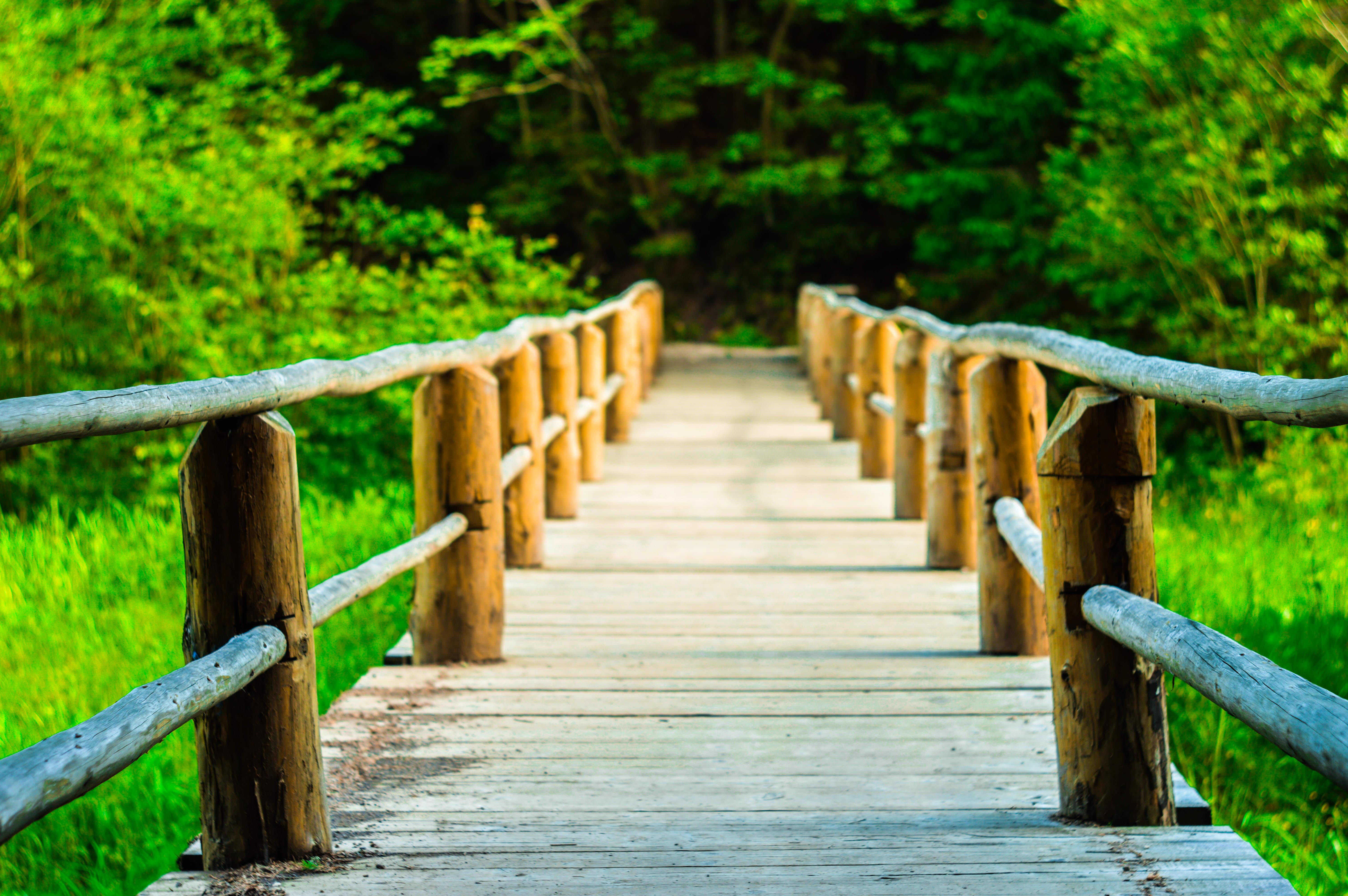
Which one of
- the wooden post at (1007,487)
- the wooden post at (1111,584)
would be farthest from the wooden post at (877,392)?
the wooden post at (1111,584)

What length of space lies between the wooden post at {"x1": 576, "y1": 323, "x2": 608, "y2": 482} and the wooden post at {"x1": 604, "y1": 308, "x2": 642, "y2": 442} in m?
1.42

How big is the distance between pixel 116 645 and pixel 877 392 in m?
4.48

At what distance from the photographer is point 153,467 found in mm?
8289

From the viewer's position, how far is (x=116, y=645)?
477cm

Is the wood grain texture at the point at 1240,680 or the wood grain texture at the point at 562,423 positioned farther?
the wood grain texture at the point at 562,423

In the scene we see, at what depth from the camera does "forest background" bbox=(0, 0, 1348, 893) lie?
4.29 metres

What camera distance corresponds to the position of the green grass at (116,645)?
9.97 ft

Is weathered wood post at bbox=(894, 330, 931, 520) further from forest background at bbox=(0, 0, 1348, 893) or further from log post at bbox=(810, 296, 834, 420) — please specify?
log post at bbox=(810, 296, 834, 420)

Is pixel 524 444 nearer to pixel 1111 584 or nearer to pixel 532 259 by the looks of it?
pixel 1111 584

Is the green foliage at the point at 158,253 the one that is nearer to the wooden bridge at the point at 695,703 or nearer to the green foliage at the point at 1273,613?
the wooden bridge at the point at 695,703

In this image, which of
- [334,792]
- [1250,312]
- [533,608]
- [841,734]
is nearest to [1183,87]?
[1250,312]

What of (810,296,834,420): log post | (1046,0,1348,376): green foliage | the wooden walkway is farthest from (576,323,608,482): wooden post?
(1046,0,1348,376): green foliage

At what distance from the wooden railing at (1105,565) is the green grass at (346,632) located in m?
0.77

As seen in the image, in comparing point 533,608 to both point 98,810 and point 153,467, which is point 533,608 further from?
point 153,467
